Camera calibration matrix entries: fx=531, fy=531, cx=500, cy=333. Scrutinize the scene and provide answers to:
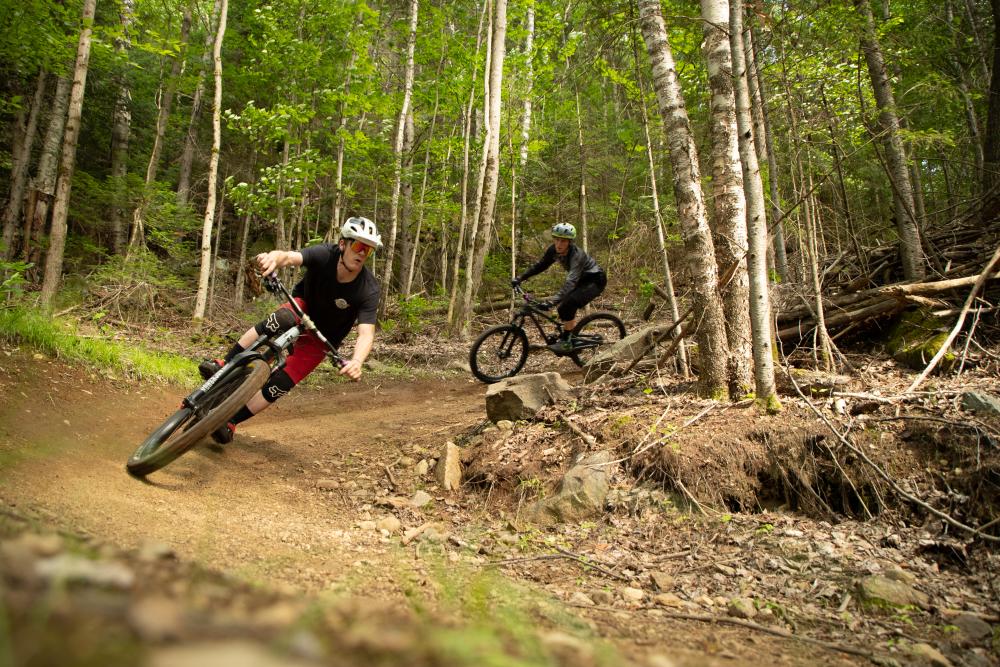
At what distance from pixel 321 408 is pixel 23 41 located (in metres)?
9.21

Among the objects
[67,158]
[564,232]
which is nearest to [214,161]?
[67,158]

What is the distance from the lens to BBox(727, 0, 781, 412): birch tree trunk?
4613 millimetres

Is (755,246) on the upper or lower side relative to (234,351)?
upper

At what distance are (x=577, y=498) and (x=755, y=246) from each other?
2.71 metres

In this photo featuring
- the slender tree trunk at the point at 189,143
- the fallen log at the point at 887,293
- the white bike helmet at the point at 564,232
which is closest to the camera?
the fallen log at the point at 887,293

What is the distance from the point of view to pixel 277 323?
4738mm

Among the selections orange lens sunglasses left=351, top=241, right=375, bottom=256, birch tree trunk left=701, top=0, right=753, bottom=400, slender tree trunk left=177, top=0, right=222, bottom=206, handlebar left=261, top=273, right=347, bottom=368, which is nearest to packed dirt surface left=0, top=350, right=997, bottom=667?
birch tree trunk left=701, top=0, right=753, bottom=400

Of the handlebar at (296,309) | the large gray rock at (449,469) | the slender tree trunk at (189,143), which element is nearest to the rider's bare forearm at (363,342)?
the handlebar at (296,309)

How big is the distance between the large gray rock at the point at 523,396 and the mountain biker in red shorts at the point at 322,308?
5.14 feet

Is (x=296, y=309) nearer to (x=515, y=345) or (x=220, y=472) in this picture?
(x=220, y=472)

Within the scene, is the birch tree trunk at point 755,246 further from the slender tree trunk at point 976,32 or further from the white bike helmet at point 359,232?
the slender tree trunk at point 976,32

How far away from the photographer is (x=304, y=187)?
41.1 ft

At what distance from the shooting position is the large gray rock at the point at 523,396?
18.5 ft

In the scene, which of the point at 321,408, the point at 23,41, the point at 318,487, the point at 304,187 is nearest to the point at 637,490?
the point at 318,487
